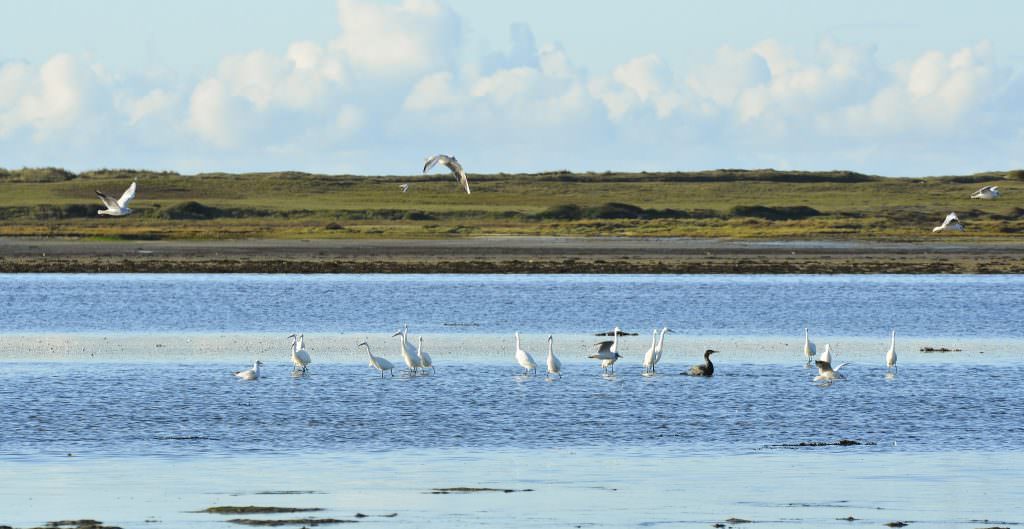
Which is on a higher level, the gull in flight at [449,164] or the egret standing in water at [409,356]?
the gull in flight at [449,164]

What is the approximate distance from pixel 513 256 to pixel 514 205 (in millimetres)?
53293

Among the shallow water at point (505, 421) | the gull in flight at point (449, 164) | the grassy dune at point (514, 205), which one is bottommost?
the shallow water at point (505, 421)

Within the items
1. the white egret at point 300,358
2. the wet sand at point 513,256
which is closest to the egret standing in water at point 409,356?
the white egret at point 300,358

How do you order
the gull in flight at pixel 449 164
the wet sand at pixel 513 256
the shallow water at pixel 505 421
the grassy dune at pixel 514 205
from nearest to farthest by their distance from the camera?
the shallow water at pixel 505 421
the gull in flight at pixel 449 164
the wet sand at pixel 513 256
the grassy dune at pixel 514 205

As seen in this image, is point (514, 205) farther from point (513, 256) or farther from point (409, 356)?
point (409, 356)

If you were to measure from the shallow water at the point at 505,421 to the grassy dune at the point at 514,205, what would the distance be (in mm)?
38094

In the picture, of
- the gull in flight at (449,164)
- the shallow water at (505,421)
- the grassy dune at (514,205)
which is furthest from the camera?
the grassy dune at (514,205)

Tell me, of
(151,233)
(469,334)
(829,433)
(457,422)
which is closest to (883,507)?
(829,433)

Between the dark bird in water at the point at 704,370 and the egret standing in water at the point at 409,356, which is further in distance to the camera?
the egret standing in water at the point at 409,356

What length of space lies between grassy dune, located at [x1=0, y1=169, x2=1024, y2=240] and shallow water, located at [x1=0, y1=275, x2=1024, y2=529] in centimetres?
3809

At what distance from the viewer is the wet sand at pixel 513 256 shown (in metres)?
50.3

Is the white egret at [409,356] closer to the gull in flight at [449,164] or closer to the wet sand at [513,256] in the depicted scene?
the gull in flight at [449,164]

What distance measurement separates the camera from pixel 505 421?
17.7 meters

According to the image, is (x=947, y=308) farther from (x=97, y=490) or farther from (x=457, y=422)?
(x=97, y=490)
